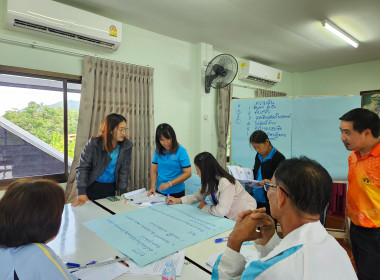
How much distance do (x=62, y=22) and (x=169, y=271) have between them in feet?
8.43

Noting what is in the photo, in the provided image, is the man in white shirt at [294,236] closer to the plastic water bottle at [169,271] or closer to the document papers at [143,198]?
the plastic water bottle at [169,271]

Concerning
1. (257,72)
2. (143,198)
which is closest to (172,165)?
(143,198)

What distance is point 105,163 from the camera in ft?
6.57

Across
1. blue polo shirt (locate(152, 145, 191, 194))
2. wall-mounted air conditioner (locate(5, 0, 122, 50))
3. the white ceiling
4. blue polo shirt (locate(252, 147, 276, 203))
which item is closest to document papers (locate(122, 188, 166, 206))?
blue polo shirt (locate(152, 145, 191, 194))

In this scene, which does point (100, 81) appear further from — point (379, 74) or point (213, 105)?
point (379, 74)

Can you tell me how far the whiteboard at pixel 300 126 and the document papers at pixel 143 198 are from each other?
1.45 metres

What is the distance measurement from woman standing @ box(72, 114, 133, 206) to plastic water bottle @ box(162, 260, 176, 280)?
1.11 meters

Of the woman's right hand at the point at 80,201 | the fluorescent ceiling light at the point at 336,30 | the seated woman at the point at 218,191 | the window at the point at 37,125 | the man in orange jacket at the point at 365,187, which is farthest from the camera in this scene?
the fluorescent ceiling light at the point at 336,30

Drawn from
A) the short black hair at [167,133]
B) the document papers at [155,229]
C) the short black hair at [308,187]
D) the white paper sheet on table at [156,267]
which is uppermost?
the short black hair at [167,133]

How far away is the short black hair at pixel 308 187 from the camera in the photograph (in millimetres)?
751

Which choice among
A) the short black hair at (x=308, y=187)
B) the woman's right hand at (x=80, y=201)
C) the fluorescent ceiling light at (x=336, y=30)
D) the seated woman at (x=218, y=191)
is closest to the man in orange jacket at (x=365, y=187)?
the seated woman at (x=218, y=191)

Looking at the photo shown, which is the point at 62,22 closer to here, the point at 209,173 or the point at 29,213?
the point at 209,173

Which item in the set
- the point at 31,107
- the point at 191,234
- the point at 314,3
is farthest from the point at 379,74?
the point at 31,107

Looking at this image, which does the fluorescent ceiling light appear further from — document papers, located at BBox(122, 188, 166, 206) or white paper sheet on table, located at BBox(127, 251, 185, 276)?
white paper sheet on table, located at BBox(127, 251, 185, 276)
